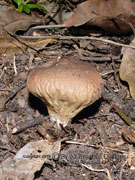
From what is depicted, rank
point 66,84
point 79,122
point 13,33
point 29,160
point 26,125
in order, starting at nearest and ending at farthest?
point 66,84 → point 29,160 → point 26,125 → point 79,122 → point 13,33

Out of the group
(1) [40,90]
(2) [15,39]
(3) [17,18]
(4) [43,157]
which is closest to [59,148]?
(4) [43,157]

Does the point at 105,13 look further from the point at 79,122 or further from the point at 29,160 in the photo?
the point at 29,160

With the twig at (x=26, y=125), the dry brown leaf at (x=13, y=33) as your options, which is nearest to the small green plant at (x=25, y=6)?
the dry brown leaf at (x=13, y=33)

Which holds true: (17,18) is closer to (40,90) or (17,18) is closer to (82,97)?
(40,90)

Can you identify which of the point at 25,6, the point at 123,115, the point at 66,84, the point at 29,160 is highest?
the point at 25,6

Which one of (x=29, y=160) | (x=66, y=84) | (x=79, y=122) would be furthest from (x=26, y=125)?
(x=66, y=84)

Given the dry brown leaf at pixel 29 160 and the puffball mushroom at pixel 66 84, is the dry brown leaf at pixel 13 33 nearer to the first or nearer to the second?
the puffball mushroom at pixel 66 84

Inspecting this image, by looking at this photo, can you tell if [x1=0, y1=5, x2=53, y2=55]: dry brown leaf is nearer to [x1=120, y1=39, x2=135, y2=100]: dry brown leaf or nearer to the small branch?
[x1=120, y1=39, x2=135, y2=100]: dry brown leaf
